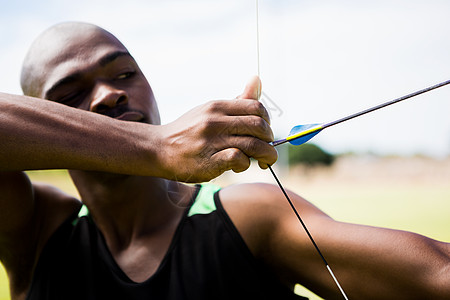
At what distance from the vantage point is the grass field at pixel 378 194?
40.4ft

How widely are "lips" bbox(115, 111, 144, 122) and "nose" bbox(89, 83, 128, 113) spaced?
44mm

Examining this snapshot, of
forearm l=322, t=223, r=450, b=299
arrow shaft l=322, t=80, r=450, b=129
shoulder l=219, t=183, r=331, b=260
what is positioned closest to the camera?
arrow shaft l=322, t=80, r=450, b=129

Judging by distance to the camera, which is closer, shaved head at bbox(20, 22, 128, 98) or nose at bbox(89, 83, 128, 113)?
nose at bbox(89, 83, 128, 113)

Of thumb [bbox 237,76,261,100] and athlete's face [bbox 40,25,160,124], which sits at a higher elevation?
thumb [bbox 237,76,261,100]

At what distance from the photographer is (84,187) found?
1598mm

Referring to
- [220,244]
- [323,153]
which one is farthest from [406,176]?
[220,244]

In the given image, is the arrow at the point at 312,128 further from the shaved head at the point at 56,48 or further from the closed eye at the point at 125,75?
the shaved head at the point at 56,48

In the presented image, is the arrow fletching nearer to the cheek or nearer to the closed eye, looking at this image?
the cheek

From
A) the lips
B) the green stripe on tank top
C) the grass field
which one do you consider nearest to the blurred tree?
the grass field

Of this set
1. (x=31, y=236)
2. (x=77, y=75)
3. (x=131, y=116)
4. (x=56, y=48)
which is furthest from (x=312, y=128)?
(x=31, y=236)

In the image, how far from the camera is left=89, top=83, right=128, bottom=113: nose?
1382mm

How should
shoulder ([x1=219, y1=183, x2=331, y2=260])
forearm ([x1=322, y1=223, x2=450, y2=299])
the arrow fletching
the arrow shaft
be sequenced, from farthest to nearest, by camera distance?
shoulder ([x1=219, y1=183, x2=331, y2=260]), forearm ([x1=322, y1=223, x2=450, y2=299]), the arrow fletching, the arrow shaft

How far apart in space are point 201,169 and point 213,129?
0.09m

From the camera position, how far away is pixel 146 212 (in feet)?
5.29
